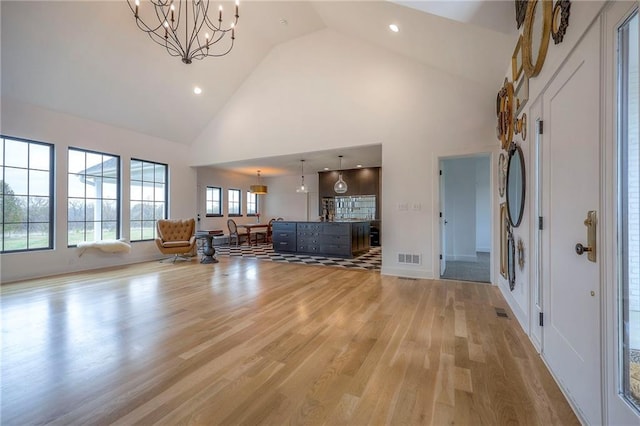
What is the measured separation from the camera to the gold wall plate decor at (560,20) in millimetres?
1537

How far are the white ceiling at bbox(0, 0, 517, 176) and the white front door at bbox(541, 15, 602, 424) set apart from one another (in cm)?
149

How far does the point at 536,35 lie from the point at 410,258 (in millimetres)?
3424

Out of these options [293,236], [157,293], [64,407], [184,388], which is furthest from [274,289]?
[293,236]

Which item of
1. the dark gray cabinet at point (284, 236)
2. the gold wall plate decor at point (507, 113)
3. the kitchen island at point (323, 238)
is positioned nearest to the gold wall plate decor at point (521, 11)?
the gold wall plate decor at point (507, 113)

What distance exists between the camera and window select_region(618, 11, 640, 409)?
3.44ft

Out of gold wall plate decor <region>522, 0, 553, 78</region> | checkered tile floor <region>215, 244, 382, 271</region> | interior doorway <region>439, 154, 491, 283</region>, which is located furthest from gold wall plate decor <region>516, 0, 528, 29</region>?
checkered tile floor <region>215, 244, 382, 271</region>

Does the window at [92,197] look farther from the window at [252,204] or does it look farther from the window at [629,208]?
the window at [629,208]

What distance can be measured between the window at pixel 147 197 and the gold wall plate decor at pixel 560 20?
742 cm

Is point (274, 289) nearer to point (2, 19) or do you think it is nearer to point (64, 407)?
point (64, 407)

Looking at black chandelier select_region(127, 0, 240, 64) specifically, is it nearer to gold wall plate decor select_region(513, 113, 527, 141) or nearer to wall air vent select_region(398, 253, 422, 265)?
gold wall plate decor select_region(513, 113, 527, 141)

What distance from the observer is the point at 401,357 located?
6.57 feet

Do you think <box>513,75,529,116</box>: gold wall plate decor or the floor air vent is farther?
the floor air vent

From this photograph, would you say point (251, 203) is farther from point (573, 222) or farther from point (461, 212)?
point (573, 222)

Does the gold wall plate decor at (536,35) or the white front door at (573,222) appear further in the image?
the gold wall plate decor at (536,35)
